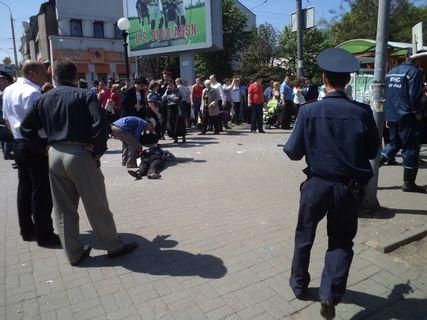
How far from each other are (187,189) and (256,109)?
7120 mm

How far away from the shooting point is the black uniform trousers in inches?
119

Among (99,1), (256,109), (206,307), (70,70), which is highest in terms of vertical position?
Answer: (99,1)

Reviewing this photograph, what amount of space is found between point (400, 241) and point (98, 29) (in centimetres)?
4022

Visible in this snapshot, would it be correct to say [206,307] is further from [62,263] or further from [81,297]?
[62,263]

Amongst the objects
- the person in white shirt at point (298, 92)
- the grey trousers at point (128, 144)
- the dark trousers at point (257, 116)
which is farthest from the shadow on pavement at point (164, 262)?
the person in white shirt at point (298, 92)

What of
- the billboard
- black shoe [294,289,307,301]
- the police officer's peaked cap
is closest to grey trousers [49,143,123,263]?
black shoe [294,289,307,301]

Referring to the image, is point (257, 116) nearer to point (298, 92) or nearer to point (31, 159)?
point (298, 92)

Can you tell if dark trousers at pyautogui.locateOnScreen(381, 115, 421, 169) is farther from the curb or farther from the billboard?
the billboard

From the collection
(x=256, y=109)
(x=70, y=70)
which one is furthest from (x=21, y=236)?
(x=256, y=109)

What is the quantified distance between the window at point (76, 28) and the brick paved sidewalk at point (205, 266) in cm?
3497

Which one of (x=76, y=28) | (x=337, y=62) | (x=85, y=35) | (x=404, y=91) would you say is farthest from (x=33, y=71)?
(x=76, y=28)

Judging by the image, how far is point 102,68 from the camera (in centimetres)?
3941

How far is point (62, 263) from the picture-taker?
4.26 meters

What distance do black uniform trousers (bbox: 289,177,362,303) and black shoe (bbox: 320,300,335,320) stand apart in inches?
1.2
